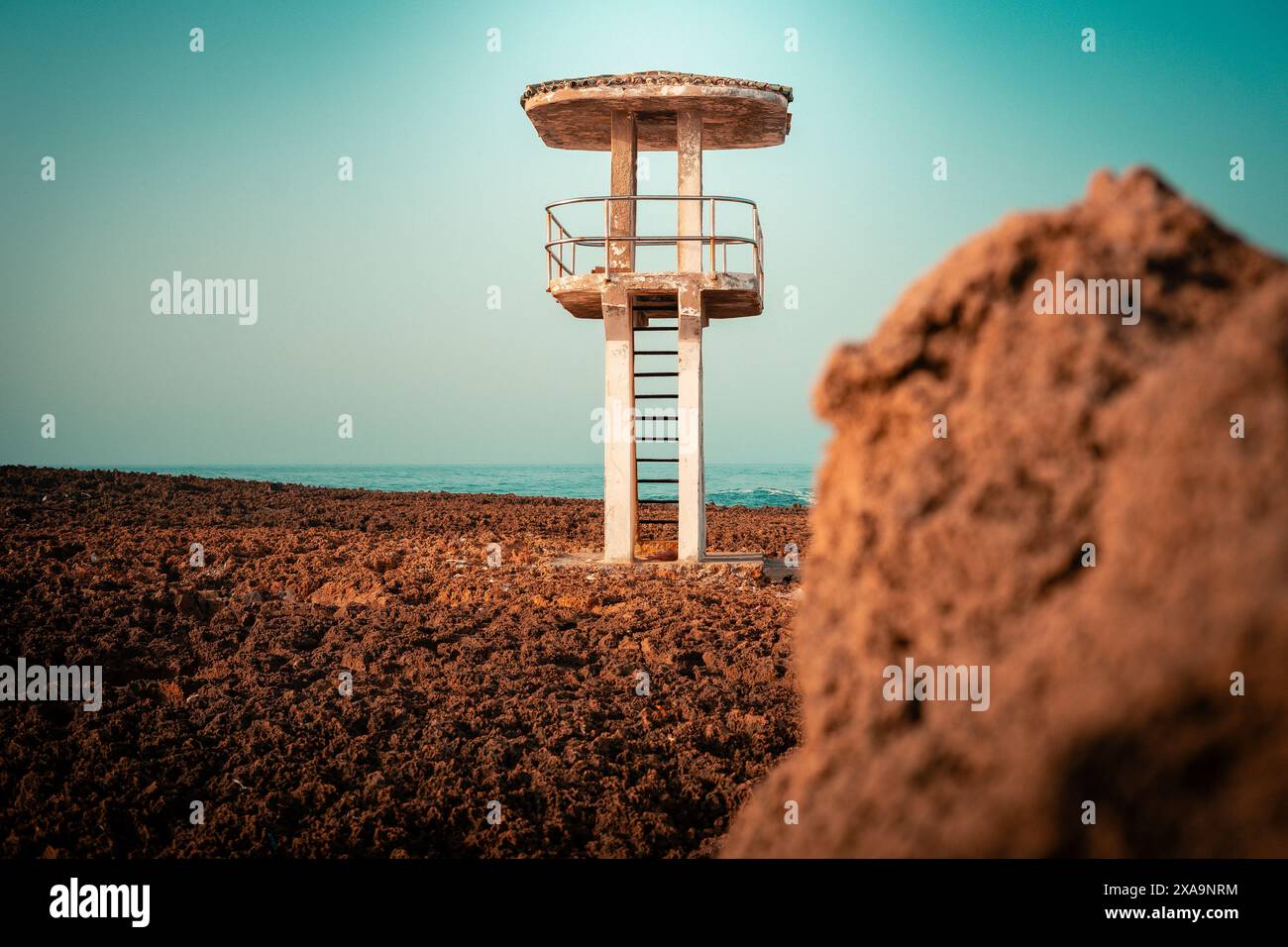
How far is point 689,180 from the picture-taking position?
14.2m

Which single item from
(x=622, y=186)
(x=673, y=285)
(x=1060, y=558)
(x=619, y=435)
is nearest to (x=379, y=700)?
(x=1060, y=558)

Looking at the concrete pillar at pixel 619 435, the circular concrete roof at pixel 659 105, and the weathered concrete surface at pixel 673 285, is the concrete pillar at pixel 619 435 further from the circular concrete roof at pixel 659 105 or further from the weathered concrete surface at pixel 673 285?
the circular concrete roof at pixel 659 105

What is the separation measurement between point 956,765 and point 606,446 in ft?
40.5

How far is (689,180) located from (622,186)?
0.96 meters

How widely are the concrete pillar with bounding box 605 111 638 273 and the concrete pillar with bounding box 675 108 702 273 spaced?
68 cm

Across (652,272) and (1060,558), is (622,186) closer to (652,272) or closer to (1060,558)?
(652,272)

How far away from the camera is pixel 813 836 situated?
226cm

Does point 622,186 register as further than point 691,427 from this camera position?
Yes

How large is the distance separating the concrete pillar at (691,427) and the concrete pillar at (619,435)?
725 millimetres

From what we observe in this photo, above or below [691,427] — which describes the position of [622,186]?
above

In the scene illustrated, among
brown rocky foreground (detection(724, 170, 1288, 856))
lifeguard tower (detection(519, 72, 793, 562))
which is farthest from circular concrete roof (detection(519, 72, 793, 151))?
brown rocky foreground (detection(724, 170, 1288, 856))

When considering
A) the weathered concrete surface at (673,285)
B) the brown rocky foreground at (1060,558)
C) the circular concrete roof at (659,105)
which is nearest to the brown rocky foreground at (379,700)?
the brown rocky foreground at (1060,558)
